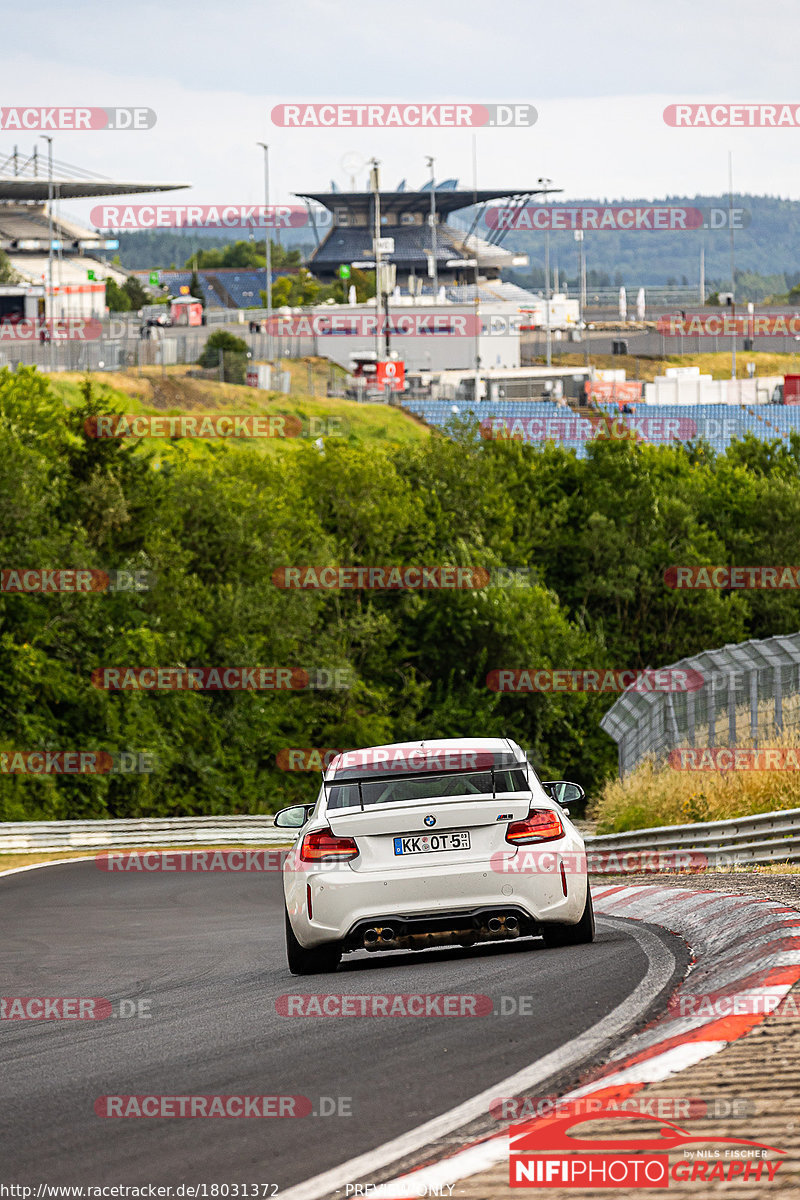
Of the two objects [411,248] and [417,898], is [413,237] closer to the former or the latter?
[411,248]

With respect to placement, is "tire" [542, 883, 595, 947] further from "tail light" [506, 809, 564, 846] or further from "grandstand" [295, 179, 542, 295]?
"grandstand" [295, 179, 542, 295]

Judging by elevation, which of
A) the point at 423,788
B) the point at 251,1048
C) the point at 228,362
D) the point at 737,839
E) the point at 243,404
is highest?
the point at 228,362

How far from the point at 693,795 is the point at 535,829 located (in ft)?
34.3

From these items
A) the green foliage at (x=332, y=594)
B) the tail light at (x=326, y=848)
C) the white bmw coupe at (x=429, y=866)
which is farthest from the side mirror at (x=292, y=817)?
the green foliage at (x=332, y=594)

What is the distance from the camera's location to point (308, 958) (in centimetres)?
939

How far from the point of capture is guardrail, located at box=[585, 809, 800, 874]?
47.3 feet

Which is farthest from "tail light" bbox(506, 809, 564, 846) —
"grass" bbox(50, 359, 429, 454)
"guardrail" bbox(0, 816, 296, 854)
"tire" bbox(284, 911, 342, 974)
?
"grass" bbox(50, 359, 429, 454)

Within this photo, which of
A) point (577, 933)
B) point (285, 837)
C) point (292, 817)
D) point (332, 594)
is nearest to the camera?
point (577, 933)

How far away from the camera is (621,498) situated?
64250mm

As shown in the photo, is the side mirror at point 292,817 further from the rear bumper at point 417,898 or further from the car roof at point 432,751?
the rear bumper at point 417,898

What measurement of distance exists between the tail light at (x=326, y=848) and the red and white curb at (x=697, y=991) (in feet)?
6.48

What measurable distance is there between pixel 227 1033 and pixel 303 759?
4112 centimetres

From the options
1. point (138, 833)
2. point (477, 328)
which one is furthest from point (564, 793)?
point (477, 328)

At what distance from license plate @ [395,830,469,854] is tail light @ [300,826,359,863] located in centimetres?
26
